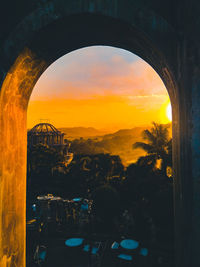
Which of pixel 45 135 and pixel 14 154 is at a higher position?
pixel 45 135

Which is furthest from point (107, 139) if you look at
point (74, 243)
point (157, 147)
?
point (74, 243)

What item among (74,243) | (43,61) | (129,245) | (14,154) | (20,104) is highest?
(43,61)

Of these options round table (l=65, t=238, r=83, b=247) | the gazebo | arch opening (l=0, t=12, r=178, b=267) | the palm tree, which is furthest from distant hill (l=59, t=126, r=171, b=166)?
arch opening (l=0, t=12, r=178, b=267)

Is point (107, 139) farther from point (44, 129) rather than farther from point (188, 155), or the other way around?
point (188, 155)

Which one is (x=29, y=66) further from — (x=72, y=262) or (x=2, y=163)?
(x=72, y=262)

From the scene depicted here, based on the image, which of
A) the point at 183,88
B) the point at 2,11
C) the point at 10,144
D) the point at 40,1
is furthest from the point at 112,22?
the point at 10,144

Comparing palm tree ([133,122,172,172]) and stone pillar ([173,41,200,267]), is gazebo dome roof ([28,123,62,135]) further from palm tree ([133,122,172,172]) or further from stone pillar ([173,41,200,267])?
stone pillar ([173,41,200,267])
